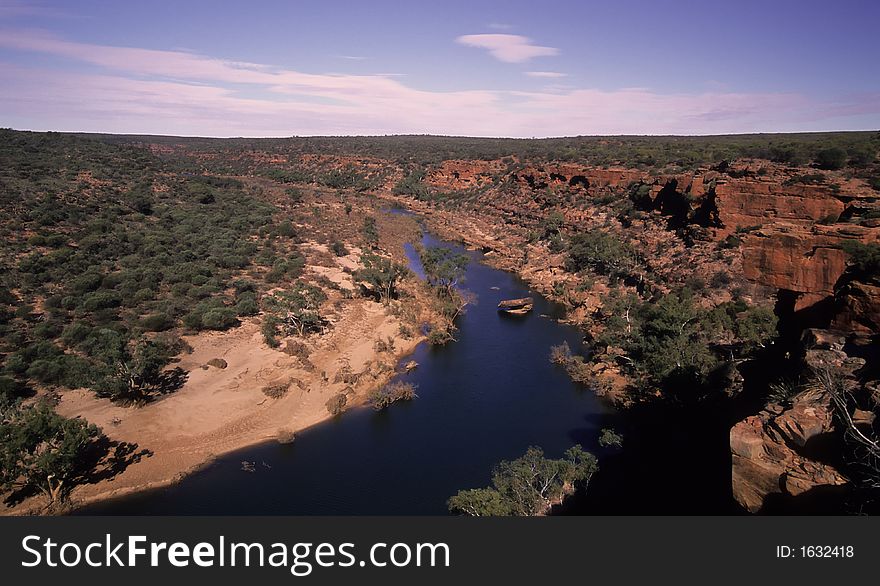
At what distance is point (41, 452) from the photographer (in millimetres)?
18172

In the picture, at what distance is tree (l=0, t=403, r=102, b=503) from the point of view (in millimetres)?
16297

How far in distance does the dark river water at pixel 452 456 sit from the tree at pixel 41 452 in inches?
72.9

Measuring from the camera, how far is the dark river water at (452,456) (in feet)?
57.5

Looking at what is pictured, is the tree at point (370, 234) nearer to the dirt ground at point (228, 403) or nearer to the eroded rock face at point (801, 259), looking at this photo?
the dirt ground at point (228, 403)

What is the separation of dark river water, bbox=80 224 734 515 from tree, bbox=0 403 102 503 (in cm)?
185

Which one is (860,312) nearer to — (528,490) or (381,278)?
(528,490)

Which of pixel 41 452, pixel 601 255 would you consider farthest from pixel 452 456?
pixel 601 255

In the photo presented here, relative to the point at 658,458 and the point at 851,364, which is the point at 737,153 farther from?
the point at 851,364

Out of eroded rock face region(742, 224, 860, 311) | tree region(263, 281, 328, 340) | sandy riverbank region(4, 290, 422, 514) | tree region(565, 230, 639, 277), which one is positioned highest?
eroded rock face region(742, 224, 860, 311)

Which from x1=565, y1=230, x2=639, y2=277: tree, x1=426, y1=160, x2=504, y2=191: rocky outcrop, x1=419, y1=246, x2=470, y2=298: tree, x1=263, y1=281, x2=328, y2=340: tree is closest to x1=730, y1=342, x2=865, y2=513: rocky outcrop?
x1=263, y1=281, x2=328, y2=340: tree

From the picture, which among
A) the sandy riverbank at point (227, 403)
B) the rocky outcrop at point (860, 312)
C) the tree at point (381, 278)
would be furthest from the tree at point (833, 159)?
the sandy riverbank at point (227, 403)

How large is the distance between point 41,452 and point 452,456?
51.9 ft

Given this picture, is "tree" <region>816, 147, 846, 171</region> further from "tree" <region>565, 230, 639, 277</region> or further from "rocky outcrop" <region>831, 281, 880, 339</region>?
"rocky outcrop" <region>831, 281, 880, 339</region>

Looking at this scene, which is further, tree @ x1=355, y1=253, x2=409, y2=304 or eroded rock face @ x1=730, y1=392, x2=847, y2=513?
tree @ x1=355, y1=253, x2=409, y2=304
